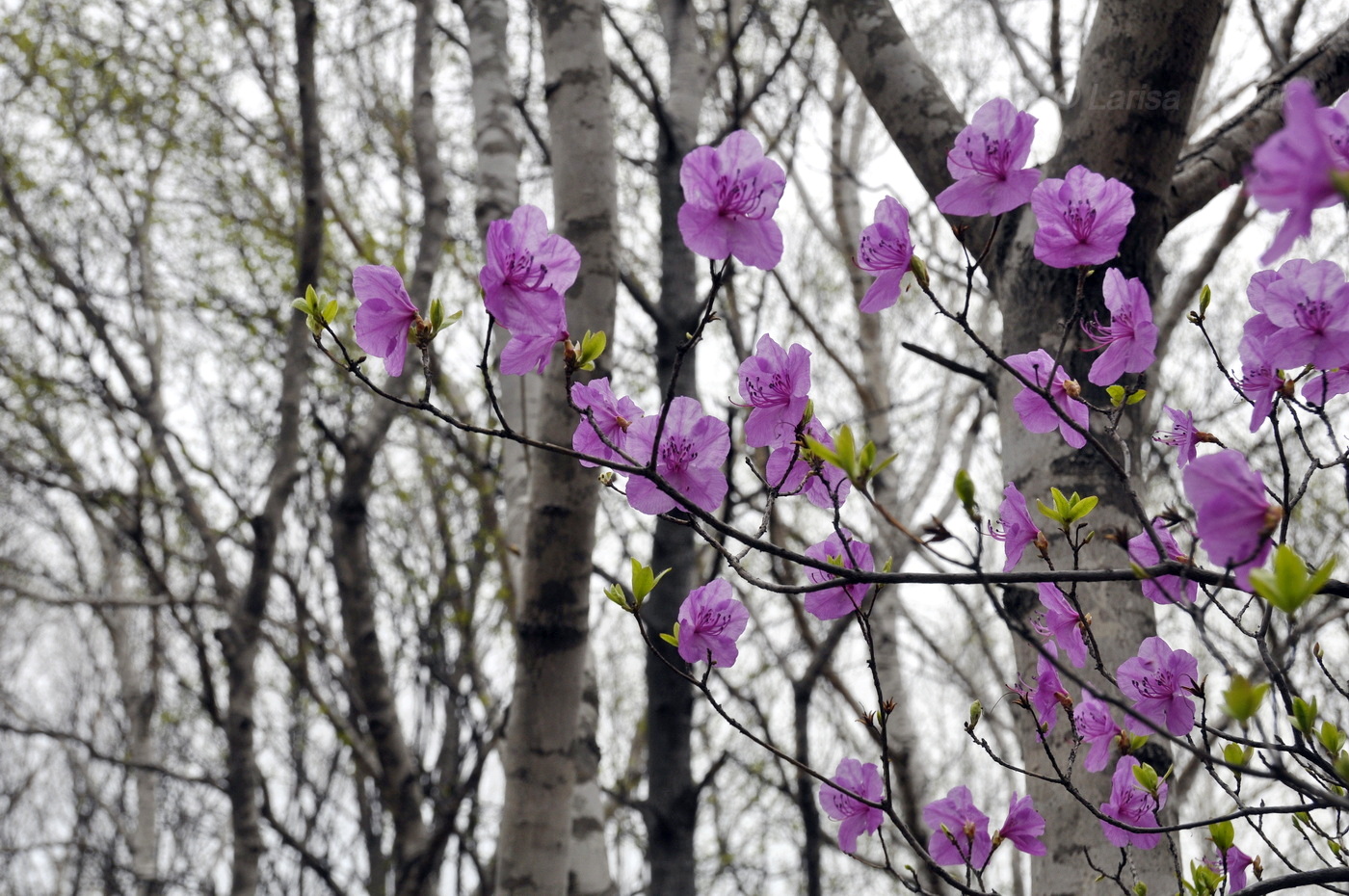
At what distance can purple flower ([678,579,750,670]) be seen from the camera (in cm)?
104

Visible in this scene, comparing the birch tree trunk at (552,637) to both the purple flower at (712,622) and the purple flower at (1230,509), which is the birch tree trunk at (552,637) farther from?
the purple flower at (1230,509)

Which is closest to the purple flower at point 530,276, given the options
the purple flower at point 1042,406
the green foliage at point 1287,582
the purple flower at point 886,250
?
the purple flower at point 886,250

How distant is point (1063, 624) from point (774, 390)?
0.49 meters

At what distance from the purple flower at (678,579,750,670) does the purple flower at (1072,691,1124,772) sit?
1.42ft

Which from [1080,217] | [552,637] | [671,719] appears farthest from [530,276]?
[671,719]

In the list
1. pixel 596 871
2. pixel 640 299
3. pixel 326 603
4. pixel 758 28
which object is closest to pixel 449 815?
pixel 596 871

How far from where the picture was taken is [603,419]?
99 centimetres

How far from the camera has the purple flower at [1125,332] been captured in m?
0.97

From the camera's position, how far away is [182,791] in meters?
8.95

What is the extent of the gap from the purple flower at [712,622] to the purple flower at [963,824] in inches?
14.1

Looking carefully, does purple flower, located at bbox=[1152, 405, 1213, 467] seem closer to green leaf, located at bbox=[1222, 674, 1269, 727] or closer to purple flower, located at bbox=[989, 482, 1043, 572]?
purple flower, located at bbox=[989, 482, 1043, 572]

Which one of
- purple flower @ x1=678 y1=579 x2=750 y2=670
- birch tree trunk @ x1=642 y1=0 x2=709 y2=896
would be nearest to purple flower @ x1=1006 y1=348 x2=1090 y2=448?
purple flower @ x1=678 y1=579 x2=750 y2=670

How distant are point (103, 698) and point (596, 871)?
30.0 ft

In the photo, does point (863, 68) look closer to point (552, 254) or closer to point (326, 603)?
point (552, 254)
